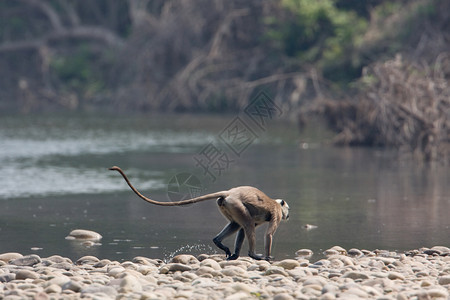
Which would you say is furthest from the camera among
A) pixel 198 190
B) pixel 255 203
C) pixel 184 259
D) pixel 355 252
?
pixel 198 190

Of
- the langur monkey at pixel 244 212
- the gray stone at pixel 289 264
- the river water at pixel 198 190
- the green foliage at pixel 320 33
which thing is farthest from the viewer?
the green foliage at pixel 320 33

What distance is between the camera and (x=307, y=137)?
87.7 feet

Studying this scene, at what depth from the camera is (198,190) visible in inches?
612

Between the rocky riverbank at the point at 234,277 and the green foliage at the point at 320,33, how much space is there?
2552cm

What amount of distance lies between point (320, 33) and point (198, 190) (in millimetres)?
23395

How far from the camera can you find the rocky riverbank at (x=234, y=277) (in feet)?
23.4

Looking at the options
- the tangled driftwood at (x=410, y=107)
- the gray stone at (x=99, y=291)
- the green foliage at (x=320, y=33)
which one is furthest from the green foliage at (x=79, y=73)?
the gray stone at (x=99, y=291)

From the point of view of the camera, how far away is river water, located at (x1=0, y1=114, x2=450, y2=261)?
35.1 feet

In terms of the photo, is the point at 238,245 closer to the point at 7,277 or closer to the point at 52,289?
the point at 7,277

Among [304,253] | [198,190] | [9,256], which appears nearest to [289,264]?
[304,253]

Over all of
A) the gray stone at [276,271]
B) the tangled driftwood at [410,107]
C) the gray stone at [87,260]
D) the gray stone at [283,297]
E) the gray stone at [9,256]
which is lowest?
the gray stone at [87,260]

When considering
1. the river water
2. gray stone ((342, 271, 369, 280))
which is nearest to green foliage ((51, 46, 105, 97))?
the river water

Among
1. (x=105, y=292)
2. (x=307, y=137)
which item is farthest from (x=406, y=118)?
(x=105, y=292)

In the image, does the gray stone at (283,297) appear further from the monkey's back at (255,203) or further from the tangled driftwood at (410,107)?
the tangled driftwood at (410,107)
